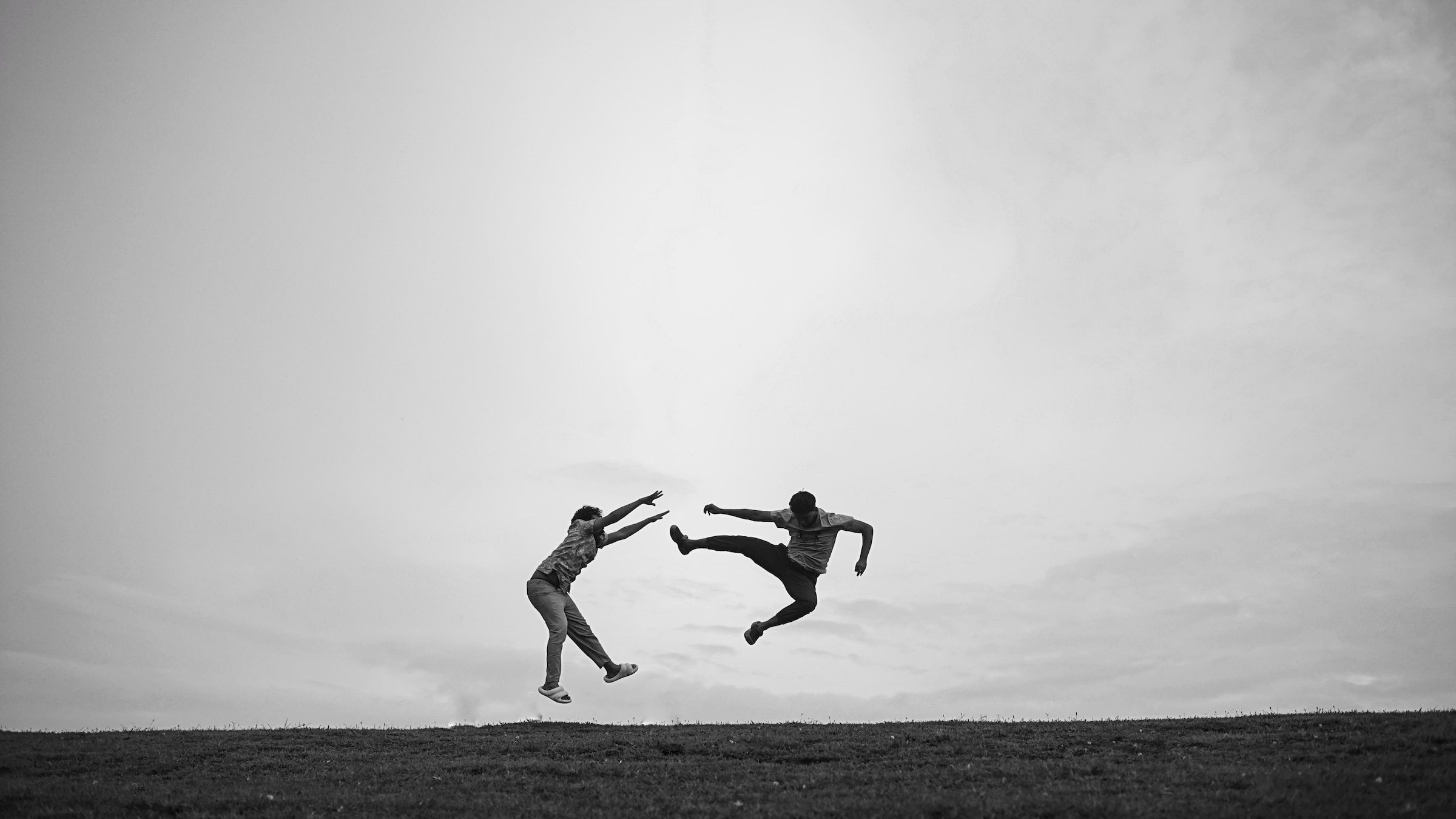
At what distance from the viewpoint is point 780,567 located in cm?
1841

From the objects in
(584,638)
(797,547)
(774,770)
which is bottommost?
(774,770)

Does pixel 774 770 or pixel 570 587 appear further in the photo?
pixel 570 587

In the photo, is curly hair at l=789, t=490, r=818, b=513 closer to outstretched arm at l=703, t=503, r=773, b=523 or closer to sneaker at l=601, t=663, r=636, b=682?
outstretched arm at l=703, t=503, r=773, b=523

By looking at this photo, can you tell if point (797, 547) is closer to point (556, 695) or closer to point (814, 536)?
point (814, 536)

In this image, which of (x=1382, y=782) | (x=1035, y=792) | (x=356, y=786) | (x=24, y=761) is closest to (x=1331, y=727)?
(x=1382, y=782)

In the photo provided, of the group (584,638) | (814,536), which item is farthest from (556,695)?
(814,536)

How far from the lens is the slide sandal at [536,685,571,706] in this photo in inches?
714

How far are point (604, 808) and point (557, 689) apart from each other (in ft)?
18.6

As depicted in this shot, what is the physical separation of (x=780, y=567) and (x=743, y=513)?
52.2 inches

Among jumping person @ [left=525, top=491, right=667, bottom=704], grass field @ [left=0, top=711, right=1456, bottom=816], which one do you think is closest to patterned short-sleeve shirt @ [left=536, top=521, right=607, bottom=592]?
jumping person @ [left=525, top=491, right=667, bottom=704]

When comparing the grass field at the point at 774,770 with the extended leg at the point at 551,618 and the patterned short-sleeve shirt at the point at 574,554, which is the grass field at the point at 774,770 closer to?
the extended leg at the point at 551,618

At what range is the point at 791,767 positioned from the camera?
15.4m

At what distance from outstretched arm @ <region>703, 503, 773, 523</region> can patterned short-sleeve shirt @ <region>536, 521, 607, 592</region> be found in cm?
218

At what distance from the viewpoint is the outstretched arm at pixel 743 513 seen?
17875 mm
